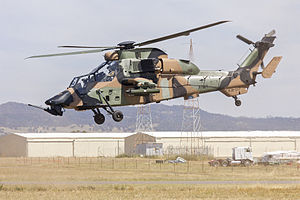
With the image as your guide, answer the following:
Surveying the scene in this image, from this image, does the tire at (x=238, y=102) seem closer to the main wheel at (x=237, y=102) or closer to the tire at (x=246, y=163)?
the main wheel at (x=237, y=102)

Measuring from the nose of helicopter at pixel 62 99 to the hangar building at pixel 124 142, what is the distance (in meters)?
98.1

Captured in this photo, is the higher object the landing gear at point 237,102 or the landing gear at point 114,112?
the landing gear at point 237,102

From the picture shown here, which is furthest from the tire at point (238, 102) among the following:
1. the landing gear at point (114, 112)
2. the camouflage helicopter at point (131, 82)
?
the landing gear at point (114, 112)

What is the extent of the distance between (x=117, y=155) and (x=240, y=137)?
2755cm

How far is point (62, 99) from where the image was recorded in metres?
31.8

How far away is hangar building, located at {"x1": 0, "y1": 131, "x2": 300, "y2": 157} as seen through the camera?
132 metres

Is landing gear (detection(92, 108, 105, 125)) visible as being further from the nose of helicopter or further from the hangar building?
the hangar building

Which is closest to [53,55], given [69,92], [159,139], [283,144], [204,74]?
[69,92]

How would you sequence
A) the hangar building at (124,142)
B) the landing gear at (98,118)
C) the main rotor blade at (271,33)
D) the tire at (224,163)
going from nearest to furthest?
the landing gear at (98,118) → the main rotor blade at (271,33) → the tire at (224,163) → the hangar building at (124,142)

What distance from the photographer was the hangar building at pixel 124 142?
13200 centimetres

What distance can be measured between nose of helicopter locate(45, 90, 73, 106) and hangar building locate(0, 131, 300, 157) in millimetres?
98055

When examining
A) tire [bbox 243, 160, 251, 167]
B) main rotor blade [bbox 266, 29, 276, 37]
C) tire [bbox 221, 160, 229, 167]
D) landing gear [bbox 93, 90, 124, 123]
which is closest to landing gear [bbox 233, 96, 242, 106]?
main rotor blade [bbox 266, 29, 276, 37]

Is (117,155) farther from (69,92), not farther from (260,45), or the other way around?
(69,92)

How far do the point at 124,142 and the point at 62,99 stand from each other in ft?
358
